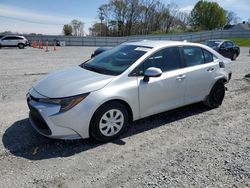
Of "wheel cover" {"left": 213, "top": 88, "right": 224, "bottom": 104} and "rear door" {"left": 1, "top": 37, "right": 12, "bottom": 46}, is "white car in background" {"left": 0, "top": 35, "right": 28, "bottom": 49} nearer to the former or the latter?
"rear door" {"left": 1, "top": 37, "right": 12, "bottom": 46}

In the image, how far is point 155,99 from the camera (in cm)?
462

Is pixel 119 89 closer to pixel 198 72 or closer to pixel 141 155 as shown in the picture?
pixel 141 155

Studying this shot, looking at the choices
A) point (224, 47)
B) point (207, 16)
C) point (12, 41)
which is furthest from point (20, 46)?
point (207, 16)

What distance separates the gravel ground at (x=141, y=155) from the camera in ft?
10.5

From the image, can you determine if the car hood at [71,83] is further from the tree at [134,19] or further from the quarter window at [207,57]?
the tree at [134,19]

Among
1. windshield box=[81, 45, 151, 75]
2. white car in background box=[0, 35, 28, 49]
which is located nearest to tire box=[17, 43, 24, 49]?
white car in background box=[0, 35, 28, 49]

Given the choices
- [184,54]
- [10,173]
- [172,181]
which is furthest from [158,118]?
[10,173]

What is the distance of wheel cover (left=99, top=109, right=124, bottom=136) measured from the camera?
4.07 meters

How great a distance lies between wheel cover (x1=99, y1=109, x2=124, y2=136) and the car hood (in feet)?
1.54

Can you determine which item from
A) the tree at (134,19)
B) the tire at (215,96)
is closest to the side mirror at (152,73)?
the tire at (215,96)

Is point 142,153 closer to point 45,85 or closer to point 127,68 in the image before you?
point 127,68

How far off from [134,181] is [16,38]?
31.1m

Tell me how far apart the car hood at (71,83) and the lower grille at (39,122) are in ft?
1.00

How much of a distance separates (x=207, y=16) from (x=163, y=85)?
304ft
